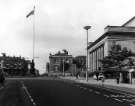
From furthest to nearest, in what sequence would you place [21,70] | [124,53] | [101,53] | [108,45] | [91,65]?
[21,70] → [91,65] → [101,53] → [108,45] → [124,53]

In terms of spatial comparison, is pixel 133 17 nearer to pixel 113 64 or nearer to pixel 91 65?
pixel 91 65

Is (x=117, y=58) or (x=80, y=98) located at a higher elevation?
(x=117, y=58)

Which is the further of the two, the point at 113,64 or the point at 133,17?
the point at 133,17

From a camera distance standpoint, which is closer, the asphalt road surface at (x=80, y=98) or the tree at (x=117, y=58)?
the asphalt road surface at (x=80, y=98)

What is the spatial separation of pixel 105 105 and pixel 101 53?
107037mm

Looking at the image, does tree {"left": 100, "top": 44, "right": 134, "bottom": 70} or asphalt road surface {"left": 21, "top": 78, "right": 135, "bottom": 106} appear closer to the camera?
asphalt road surface {"left": 21, "top": 78, "right": 135, "bottom": 106}

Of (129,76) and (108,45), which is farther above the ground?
(108,45)

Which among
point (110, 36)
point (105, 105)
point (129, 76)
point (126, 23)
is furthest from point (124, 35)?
point (105, 105)

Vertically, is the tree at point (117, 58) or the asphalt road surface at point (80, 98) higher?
the tree at point (117, 58)

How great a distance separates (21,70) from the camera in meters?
183

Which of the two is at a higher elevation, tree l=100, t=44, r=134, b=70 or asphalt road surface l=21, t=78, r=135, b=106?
tree l=100, t=44, r=134, b=70

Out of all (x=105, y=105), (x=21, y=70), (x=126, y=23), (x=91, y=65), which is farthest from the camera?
(x=21, y=70)

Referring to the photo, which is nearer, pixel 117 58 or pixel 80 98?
pixel 80 98

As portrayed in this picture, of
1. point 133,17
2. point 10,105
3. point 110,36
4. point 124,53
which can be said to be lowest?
point 10,105
